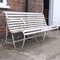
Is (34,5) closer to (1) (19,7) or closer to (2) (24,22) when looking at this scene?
(1) (19,7)

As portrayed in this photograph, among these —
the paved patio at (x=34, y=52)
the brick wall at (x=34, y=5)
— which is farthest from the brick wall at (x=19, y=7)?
the paved patio at (x=34, y=52)

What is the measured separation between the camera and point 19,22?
6176 millimetres

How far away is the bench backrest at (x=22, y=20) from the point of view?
5727 mm

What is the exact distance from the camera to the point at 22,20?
636 centimetres

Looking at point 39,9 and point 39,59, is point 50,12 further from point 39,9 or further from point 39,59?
point 39,59

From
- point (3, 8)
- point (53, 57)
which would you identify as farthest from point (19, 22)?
point (53, 57)

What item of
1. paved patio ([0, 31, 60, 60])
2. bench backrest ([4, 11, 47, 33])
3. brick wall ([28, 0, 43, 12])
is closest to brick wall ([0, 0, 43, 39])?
brick wall ([28, 0, 43, 12])

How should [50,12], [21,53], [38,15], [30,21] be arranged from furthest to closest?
[50,12] < [38,15] < [30,21] < [21,53]

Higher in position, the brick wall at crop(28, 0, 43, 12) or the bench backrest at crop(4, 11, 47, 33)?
the brick wall at crop(28, 0, 43, 12)

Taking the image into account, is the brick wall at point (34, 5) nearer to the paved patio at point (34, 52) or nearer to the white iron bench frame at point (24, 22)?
the white iron bench frame at point (24, 22)

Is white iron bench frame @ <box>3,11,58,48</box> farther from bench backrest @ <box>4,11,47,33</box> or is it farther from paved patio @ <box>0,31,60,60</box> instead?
paved patio @ <box>0,31,60,60</box>

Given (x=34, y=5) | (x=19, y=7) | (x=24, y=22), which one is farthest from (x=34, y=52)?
(x=34, y=5)

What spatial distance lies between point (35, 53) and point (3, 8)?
1.91 metres

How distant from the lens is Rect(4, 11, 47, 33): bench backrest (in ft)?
18.8
